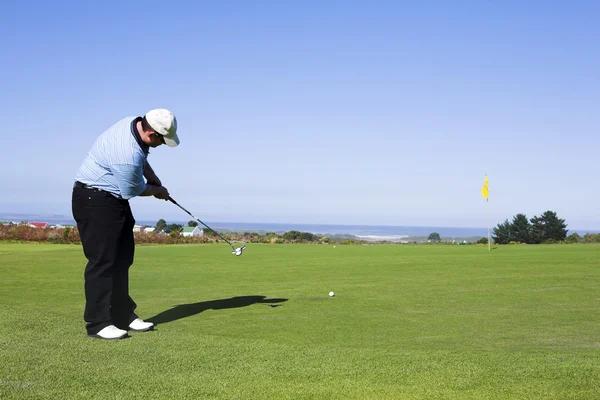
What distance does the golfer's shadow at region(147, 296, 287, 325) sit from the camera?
667 centimetres

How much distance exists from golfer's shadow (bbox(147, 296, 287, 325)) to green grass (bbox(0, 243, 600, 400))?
0.02 m

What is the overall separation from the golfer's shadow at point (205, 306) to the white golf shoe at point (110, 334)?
0.93 metres

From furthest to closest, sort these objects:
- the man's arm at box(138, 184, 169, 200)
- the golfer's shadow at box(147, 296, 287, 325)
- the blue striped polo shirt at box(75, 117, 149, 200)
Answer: the golfer's shadow at box(147, 296, 287, 325) → the man's arm at box(138, 184, 169, 200) → the blue striped polo shirt at box(75, 117, 149, 200)

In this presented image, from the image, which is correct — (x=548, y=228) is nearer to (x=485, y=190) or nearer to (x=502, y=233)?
(x=502, y=233)

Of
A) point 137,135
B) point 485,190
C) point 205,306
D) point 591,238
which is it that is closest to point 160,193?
point 137,135

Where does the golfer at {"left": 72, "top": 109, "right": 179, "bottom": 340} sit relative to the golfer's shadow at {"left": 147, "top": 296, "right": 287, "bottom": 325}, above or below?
above

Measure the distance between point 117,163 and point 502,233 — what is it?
35.8 m

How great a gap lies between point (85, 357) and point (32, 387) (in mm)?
879

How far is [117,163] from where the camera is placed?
18.1 feet

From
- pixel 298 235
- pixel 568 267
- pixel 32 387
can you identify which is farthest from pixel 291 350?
pixel 298 235

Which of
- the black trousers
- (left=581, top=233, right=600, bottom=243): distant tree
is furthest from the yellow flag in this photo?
the black trousers

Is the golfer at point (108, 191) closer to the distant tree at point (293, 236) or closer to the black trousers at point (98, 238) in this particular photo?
the black trousers at point (98, 238)

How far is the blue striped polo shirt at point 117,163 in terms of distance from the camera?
18.2ft

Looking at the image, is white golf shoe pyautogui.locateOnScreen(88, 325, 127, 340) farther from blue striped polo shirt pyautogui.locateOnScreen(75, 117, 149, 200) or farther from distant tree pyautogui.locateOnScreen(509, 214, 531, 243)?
distant tree pyautogui.locateOnScreen(509, 214, 531, 243)
